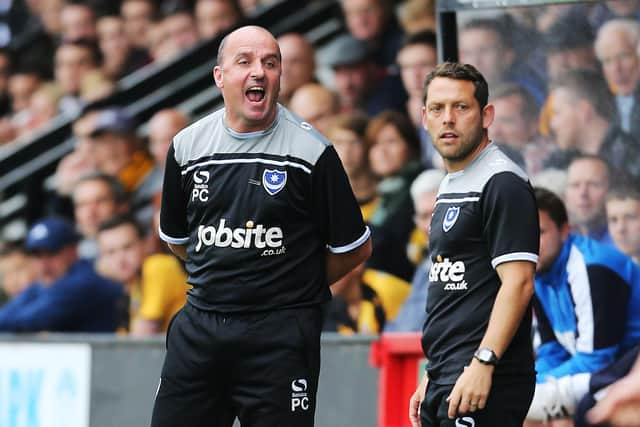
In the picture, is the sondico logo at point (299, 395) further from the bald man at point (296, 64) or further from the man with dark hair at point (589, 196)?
the bald man at point (296, 64)

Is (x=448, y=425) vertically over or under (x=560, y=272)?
under

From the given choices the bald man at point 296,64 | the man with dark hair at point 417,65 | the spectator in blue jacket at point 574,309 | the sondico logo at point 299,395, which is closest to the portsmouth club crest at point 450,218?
the sondico logo at point 299,395

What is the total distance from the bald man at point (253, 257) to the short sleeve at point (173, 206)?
92 millimetres

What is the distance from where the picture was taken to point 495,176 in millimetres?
4469

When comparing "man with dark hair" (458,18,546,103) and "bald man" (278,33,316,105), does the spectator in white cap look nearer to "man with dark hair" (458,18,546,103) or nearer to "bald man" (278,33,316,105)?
"bald man" (278,33,316,105)

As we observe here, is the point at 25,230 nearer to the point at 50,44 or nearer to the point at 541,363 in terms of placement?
the point at 50,44

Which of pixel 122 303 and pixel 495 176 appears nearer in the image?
pixel 495 176

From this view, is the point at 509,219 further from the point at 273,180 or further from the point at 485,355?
the point at 273,180

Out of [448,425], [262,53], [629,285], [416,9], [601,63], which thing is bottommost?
[448,425]

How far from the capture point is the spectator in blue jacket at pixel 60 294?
31.3 ft

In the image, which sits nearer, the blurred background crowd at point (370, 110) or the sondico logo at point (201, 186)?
the sondico logo at point (201, 186)

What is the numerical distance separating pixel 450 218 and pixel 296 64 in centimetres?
509

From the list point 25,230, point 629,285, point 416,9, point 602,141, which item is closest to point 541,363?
point 629,285

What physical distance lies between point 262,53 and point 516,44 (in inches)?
96.1
